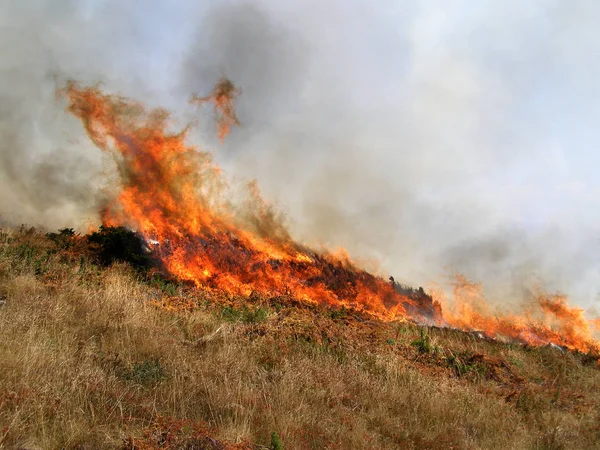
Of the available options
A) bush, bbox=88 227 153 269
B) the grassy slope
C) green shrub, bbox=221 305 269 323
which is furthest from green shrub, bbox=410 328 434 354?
bush, bbox=88 227 153 269

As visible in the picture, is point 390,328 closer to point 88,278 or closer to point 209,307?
point 209,307

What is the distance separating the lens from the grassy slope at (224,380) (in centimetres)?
431

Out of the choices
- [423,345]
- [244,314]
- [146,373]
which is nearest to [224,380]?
[146,373]

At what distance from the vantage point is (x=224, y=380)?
230 inches

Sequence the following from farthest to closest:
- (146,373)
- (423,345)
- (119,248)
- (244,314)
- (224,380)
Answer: (119,248), (423,345), (244,314), (224,380), (146,373)

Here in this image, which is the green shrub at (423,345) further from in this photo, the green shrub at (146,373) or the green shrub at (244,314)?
the green shrub at (146,373)

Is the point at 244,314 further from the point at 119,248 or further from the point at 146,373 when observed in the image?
the point at 119,248

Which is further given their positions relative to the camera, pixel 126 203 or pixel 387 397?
pixel 126 203

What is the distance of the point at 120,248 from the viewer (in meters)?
13.3

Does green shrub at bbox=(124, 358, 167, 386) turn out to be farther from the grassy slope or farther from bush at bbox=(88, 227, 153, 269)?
bush at bbox=(88, 227, 153, 269)

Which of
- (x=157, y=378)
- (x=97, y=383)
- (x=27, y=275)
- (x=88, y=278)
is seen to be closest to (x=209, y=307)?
(x=88, y=278)

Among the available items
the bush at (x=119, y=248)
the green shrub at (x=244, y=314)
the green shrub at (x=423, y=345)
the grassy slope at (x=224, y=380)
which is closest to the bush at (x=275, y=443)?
the grassy slope at (x=224, y=380)

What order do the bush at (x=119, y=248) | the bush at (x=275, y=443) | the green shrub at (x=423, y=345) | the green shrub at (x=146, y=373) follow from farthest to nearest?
the bush at (x=119, y=248) < the green shrub at (x=423, y=345) < the green shrub at (x=146, y=373) < the bush at (x=275, y=443)

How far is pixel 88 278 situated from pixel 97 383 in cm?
641
